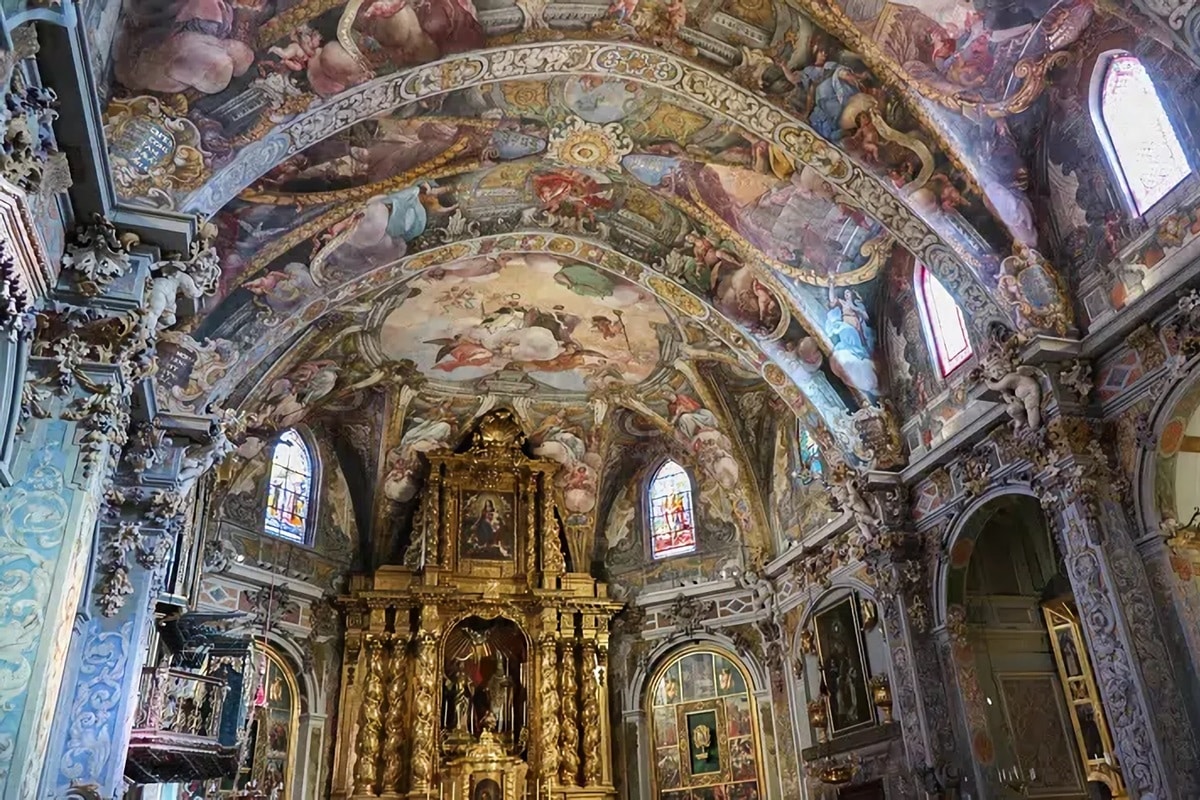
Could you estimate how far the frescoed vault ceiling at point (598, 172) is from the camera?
11.1 metres

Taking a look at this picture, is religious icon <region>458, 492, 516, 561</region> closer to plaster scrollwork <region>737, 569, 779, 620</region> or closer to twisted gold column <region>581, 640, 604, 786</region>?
twisted gold column <region>581, 640, 604, 786</region>

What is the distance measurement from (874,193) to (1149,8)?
4.54 metres

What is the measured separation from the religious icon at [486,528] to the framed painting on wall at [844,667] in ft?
25.4

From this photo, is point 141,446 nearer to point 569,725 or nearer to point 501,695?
point 501,695

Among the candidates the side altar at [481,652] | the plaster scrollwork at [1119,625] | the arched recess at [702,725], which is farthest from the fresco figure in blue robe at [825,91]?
the side altar at [481,652]

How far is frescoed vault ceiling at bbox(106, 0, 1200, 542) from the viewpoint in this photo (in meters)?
11.1

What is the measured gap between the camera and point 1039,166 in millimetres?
12273

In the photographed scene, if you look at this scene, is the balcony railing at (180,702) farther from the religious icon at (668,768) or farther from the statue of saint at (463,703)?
the religious icon at (668,768)

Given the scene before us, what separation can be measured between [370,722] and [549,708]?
12.0 feet

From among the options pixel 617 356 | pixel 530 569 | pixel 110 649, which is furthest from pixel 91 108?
pixel 530 569

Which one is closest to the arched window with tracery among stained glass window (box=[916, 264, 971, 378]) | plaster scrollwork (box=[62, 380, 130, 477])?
stained glass window (box=[916, 264, 971, 378])

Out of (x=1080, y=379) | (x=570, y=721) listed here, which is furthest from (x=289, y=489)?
(x=1080, y=379)

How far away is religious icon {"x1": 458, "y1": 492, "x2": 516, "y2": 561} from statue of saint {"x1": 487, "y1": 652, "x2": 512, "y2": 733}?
7.59ft

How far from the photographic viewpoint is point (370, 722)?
18.7 metres
